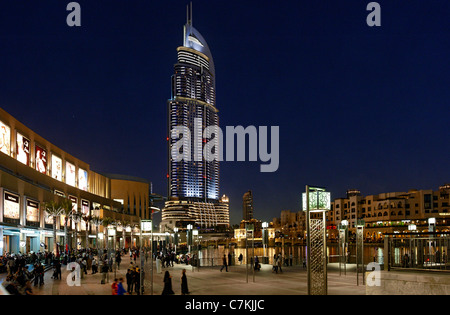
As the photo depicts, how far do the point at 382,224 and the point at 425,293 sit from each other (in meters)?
169

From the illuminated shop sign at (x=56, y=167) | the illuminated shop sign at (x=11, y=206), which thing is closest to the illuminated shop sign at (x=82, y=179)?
the illuminated shop sign at (x=56, y=167)

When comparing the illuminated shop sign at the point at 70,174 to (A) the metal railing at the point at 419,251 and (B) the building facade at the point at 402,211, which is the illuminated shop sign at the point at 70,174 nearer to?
(A) the metal railing at the point at 419,251

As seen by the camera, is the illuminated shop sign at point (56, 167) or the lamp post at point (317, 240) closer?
the lamp post at point (317, 240)

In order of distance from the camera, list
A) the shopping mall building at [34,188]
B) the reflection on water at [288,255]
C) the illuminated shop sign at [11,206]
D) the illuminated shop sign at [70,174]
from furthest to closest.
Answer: the illuminated shop sign at [70,174]
the reflection on water at [288,255]
the shopping mall building at [34,188]
the illuminated shop sign at [11,206]

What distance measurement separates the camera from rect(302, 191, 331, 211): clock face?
1411 cm

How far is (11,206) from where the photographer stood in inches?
1825

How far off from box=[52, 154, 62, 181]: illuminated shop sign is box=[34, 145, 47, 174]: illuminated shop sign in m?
4.46

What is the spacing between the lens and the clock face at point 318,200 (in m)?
14.1

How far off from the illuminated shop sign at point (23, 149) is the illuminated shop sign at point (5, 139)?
309 cm

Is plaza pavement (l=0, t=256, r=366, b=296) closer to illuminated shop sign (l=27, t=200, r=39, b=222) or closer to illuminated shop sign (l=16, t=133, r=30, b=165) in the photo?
illuminated shop sign (l=27, t=200, r=39, b=222)
